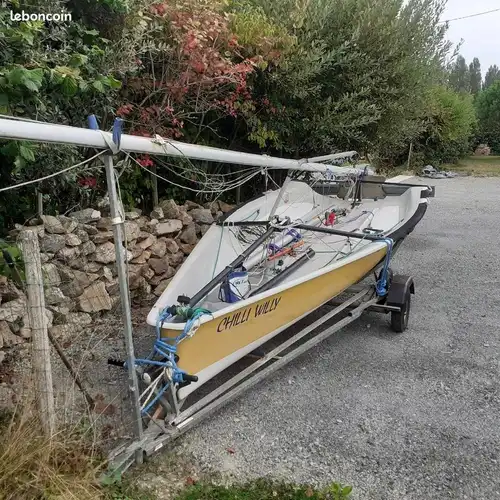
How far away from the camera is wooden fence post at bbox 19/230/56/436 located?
2430mm

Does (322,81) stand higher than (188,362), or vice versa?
(322,81)

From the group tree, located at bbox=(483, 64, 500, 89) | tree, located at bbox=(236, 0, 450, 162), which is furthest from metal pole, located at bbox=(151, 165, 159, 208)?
tree, located at bbox=(483, 64, 500, 89)

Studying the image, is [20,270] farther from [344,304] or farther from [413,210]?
[413,210]

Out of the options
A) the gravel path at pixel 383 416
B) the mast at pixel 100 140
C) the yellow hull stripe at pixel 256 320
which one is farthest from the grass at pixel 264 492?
the mast at pixel 100 140

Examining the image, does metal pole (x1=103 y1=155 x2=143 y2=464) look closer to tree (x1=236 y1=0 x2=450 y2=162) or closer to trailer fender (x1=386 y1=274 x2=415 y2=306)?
trailer fender (x1=386 y1=274 x2=415 y2=306)

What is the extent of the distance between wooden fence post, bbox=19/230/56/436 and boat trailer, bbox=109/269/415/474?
422 mm

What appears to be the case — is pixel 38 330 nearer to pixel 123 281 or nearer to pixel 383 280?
pixel 123 281

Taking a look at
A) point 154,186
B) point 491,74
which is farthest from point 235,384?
point 491,74

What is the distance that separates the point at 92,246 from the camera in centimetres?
447

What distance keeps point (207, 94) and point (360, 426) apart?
370 centimetres

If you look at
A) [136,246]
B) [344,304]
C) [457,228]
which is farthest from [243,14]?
[457,228]

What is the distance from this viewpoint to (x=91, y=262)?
450 cm

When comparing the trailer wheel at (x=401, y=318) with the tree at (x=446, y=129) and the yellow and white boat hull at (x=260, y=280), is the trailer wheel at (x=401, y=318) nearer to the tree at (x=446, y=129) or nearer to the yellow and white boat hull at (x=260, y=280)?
the yellow and white boat hull at (x=260, y=280)

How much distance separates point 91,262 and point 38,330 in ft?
6.83
